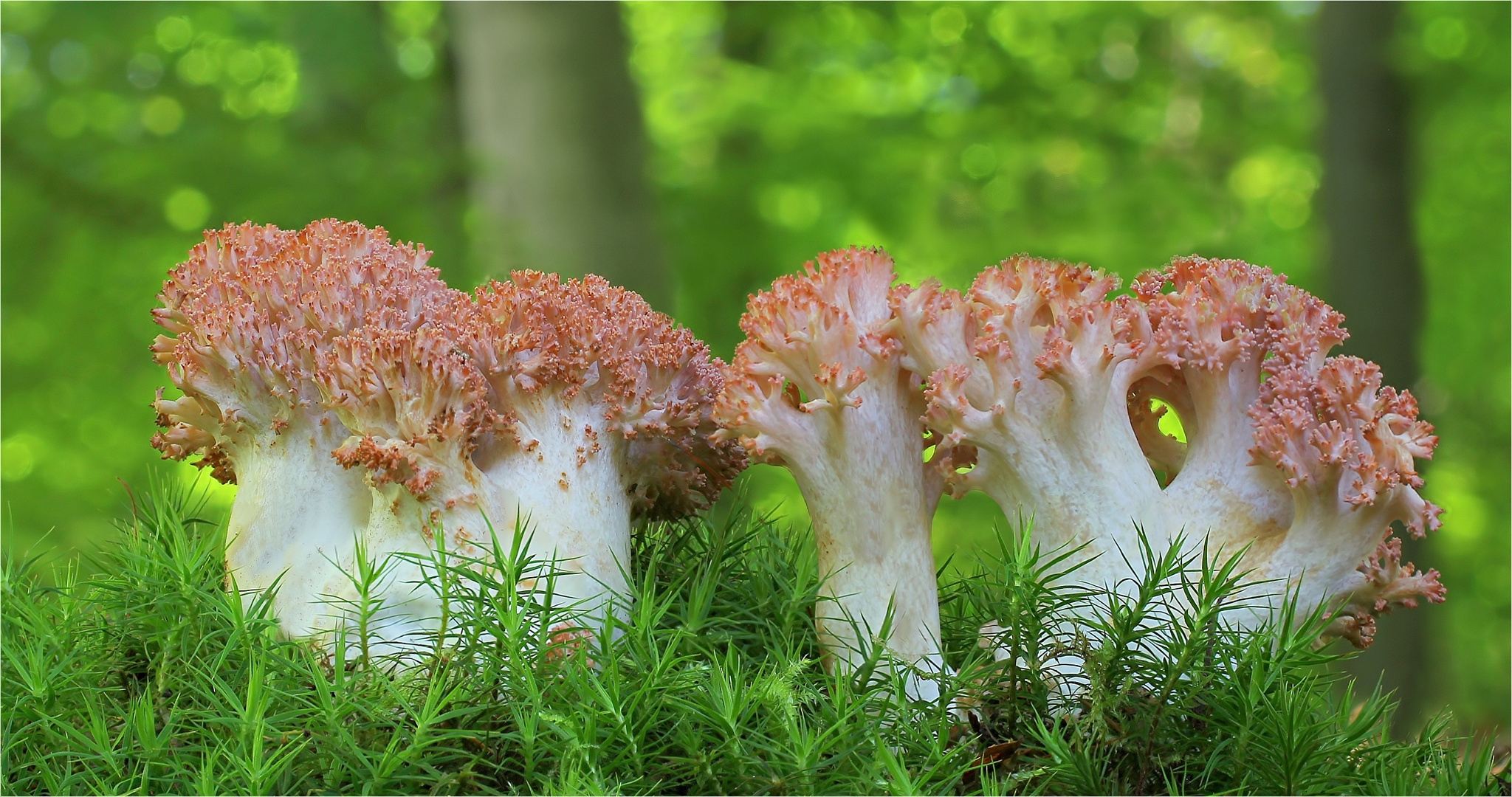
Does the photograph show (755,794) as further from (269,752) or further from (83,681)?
(83,681)

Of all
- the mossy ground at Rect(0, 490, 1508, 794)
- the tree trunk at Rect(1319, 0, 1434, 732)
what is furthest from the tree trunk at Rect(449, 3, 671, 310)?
the tree trunk at Rect(1319, 0, 1434, 732)

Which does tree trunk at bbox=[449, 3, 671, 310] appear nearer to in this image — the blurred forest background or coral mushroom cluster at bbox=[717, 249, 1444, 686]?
the blurred forest background

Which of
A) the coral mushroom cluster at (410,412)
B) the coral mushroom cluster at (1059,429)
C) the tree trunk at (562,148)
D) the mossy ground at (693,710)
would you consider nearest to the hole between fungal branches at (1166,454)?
the coral mushroom cluster at (1059,429)

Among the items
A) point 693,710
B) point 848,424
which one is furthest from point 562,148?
point 693,710

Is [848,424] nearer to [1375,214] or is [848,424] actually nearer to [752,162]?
[1375,214]

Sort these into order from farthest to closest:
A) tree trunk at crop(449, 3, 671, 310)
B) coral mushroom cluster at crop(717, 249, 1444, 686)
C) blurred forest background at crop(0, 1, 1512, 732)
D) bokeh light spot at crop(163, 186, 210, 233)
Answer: tree trunk at crop(449, 3, 671, 310)
blurred forest background at crop(0, 1, 1512, 732)
bokeh light spot at crop(163, 186, 210, 233)
coral mushroom cluster at crop(717, 249, 1444, 686)

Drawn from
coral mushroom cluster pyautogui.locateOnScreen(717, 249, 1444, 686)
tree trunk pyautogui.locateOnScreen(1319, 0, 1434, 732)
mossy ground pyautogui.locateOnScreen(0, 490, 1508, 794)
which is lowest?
mossy ground pyautogui.locateOnScreen(0, 490, 1508, 794)

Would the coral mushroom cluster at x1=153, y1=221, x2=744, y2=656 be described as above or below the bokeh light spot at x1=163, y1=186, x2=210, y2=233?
below

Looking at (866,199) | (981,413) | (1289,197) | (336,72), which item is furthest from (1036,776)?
(1289,197)
